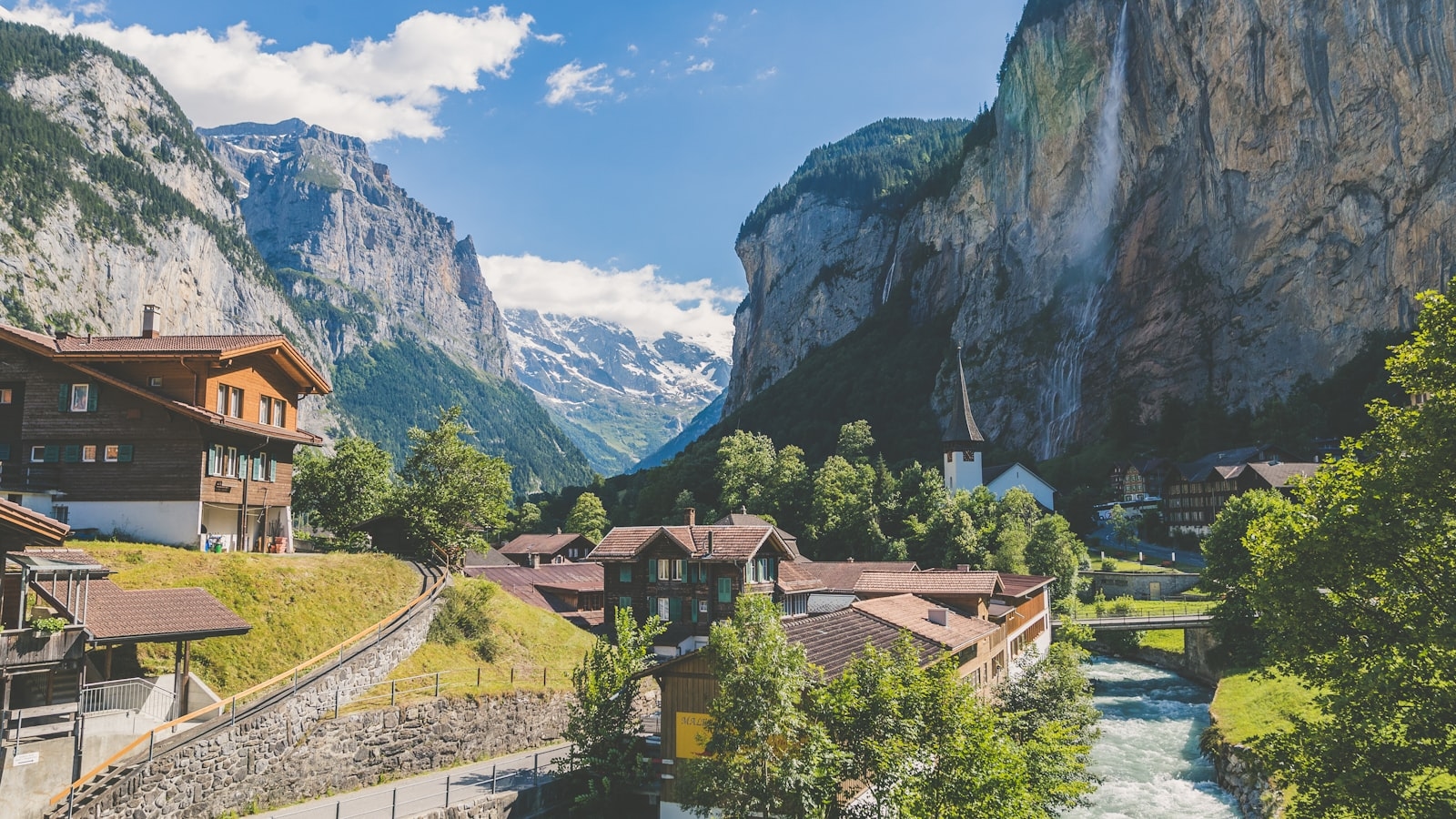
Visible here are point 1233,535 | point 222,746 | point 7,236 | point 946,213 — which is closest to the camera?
point 222,746

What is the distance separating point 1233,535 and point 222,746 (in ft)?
199

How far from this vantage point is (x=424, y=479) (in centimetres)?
4762

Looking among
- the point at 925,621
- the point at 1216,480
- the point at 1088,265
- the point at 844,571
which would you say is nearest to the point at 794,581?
the point at 844,571

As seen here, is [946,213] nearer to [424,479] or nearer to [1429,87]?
[1429,87]

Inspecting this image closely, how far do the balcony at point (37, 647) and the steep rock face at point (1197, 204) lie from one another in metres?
112

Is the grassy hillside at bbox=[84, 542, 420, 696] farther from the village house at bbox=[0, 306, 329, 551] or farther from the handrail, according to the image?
the village house at bbox=[0, 306, 329, 551]

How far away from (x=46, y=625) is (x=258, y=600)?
9.78 meters

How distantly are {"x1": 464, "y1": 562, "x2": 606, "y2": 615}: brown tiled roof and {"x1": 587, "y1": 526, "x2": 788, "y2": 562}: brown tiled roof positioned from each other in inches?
91.2

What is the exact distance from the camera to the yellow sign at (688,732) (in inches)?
1103

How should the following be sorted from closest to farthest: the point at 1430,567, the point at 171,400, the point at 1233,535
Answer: the point at 1430,567
the point at 171,400
the point at 1233,535

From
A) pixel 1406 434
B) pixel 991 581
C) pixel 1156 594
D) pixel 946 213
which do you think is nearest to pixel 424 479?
pixel 991 581

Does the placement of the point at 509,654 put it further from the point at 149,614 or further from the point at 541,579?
the point at 541,579

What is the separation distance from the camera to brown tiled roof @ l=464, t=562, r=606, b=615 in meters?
56.4

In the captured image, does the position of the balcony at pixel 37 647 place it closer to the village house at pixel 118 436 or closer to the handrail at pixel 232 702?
the handrail at pixel 232 702
